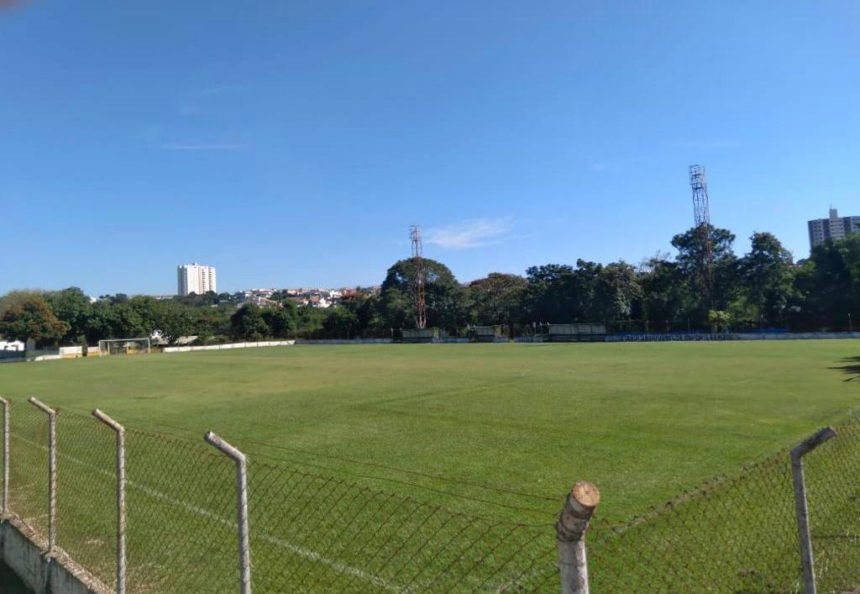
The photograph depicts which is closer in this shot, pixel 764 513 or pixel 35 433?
pixel 764 513

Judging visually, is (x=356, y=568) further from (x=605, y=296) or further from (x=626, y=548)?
(x=605, y=296)

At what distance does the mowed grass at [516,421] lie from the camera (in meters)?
7.20

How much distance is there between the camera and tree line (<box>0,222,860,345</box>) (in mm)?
50531

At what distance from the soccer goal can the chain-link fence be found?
60336mm

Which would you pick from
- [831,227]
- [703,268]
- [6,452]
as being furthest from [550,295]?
[831,227]

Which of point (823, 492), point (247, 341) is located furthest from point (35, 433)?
point (247, 341)

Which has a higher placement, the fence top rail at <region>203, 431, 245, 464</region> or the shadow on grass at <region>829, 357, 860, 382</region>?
the fence top rail at <region>203, 431, 245, 464</region>

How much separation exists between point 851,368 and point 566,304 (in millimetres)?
41393

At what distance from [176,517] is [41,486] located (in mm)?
2780

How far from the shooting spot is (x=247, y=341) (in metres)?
75.1

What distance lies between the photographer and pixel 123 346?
208 feet

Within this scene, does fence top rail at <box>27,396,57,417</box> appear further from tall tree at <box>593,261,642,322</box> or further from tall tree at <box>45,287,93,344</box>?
tall tree at <box>45,287,93,344</box>

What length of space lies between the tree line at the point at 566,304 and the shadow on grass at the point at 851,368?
28.9m

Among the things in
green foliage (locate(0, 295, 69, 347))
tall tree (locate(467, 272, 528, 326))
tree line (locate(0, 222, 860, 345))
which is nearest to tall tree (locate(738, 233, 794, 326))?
tree line (locate(0, 222, 860, 345))
